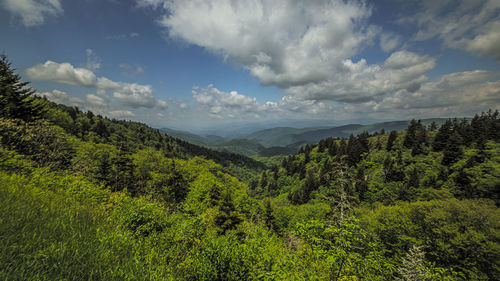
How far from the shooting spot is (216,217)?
1980cm

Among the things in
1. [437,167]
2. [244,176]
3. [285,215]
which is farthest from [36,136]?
[244,176]

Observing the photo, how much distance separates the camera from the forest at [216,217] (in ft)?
13.1

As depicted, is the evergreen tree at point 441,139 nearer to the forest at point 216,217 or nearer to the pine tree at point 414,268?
the forest at point 216,217

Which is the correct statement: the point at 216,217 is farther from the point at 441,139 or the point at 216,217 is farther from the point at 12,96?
the point at 441,139

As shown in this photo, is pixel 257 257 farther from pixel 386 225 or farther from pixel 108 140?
pixel 108 140

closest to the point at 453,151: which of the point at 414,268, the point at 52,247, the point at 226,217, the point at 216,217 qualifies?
the point at 414,268

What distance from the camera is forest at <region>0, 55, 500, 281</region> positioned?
13.1 ft

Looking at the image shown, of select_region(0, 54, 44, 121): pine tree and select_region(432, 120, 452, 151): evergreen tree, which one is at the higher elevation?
select_region(0, 54, 44, 121): pine tree

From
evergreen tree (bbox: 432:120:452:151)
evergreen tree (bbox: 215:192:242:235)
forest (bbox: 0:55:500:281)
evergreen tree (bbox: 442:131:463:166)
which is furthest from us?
evergreen tree (bbox: 432:120:452:151)

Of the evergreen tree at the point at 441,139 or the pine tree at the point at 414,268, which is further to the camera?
the evergreen tree at the point at 441,139

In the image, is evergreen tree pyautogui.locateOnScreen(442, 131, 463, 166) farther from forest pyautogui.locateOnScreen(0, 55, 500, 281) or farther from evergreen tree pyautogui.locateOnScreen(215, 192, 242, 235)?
evergreen tree pyautogui.locateOnScreen(215, 192, 242, 235)

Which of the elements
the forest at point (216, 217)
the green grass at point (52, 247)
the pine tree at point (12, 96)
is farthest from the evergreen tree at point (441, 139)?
the pine tree at point (12, 96)

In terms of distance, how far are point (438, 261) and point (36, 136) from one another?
50.4 m

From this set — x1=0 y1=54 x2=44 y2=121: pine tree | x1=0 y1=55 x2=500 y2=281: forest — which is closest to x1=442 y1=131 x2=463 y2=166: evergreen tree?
x1=0 y1=55 x2=500 y2=281: forest
